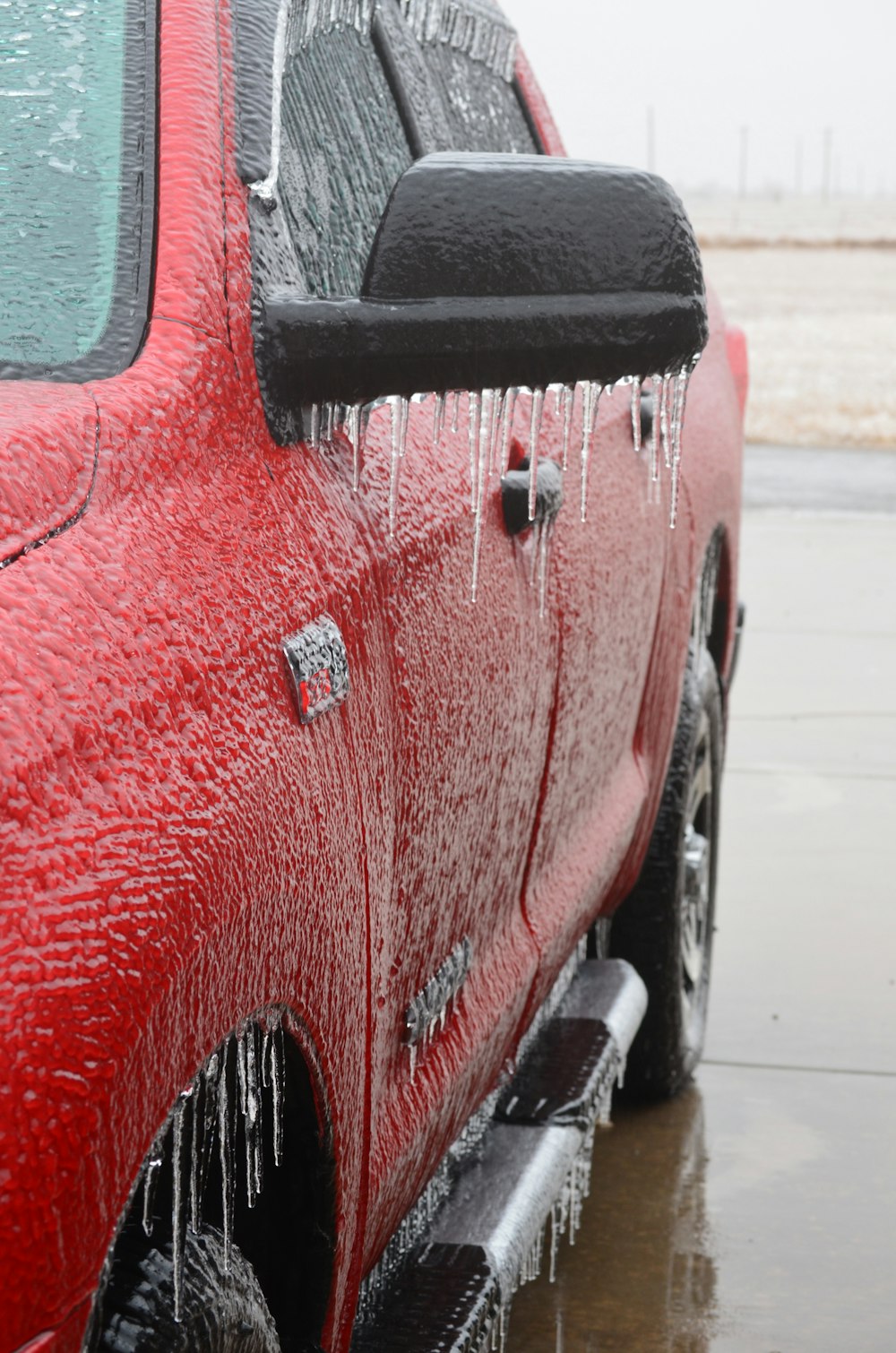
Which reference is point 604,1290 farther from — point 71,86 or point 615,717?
point 71,86

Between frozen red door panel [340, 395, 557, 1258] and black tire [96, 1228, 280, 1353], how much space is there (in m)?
0.37

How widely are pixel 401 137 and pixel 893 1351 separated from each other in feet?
6.79

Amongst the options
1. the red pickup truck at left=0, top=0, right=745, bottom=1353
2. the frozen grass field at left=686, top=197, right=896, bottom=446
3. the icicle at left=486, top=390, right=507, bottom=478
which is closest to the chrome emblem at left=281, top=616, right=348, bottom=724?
the red pickup truck at left=0, top=0, right=745, bottom=1353

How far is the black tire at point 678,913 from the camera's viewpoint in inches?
152

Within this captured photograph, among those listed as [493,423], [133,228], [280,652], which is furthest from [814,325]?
[280,652]

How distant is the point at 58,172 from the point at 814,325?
1415 inches

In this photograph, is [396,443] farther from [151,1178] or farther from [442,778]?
[151,1178]

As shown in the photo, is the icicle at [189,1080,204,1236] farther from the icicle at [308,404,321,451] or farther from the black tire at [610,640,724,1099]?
the black tire at [610,640,724,1099]

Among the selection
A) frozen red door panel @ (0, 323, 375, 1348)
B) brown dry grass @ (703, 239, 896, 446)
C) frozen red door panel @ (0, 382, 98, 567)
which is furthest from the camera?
brown dry grass @ (703, 239, 896, 446)

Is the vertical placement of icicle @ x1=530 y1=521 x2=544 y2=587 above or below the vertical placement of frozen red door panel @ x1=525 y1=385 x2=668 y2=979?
above

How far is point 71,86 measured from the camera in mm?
1924

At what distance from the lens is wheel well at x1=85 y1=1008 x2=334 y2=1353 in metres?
1.46

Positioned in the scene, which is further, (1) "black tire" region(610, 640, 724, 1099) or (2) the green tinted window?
(1) "black tire" region(610, 640, 724, 1099)

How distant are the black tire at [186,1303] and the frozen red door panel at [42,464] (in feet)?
1.77
